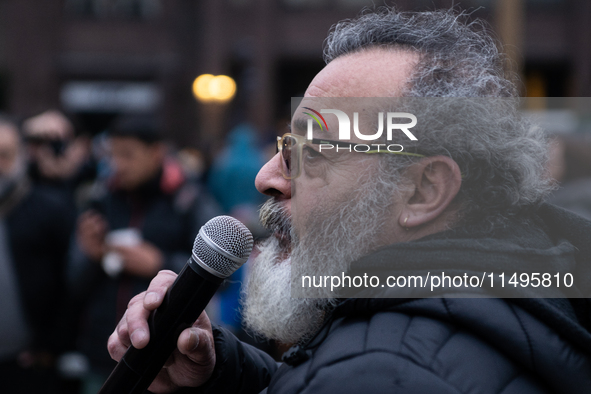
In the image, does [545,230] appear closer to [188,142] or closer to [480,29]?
[480,29]

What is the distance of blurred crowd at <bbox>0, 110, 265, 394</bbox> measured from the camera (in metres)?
3.54

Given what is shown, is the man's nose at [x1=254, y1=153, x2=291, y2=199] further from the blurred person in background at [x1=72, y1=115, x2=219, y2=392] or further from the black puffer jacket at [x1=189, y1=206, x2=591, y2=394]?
the blurred person in background at [x1=72, y1=115, x2=219, y2=392]

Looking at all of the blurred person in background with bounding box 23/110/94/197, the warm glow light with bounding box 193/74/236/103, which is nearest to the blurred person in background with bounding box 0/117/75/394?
the blurred person in background with bounding box 23/110/94/197

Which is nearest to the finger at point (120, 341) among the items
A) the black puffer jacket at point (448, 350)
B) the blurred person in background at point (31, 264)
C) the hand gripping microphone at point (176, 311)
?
the hand gripping microphone at point (176, 311)

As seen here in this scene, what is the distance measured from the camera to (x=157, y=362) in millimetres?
1323

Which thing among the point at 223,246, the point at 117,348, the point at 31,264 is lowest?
the point at 31,264

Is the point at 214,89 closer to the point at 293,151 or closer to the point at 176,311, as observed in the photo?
the point at 293,151

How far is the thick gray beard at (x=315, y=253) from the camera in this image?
1.41 m

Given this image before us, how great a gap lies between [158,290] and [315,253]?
0.38 meters

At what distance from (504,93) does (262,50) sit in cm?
1839

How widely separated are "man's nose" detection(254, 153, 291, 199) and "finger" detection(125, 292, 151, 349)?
1.47 ft

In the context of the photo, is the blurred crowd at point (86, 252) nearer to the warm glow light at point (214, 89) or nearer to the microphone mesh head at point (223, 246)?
the microphone mesh head at point (223, 246)

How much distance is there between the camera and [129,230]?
3652 millimetres

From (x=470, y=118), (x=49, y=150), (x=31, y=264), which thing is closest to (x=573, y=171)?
(x=470, y=118)
